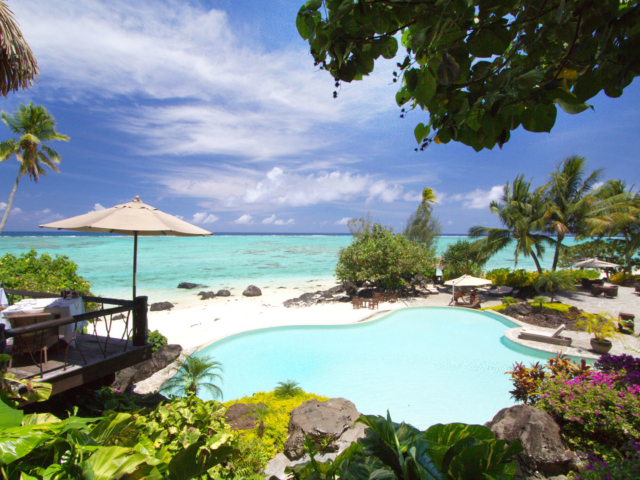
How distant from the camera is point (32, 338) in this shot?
4.13 metres

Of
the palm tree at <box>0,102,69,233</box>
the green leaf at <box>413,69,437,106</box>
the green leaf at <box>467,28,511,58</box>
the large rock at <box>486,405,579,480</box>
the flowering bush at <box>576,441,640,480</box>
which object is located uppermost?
the palm tree at <box>0,102,69,233</box>

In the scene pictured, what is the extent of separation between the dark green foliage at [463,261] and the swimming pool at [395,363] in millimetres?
7948

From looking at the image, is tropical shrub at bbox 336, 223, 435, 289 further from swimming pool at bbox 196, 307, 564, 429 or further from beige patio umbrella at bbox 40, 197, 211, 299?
beige patio umbrella at bbox 40, 197, 211, 299

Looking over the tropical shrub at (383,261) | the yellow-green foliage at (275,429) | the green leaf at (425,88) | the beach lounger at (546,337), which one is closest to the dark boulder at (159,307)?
the tropical shrub at (383,261)

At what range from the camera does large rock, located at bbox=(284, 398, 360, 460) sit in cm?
412

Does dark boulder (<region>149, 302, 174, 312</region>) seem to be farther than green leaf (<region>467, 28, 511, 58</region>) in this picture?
Yes

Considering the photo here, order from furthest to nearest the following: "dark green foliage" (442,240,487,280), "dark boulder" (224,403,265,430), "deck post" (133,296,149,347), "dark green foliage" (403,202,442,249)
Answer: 1. "dark green foliage" (403,202,442,249)
2. "dark green foliage" (442,240,487,280)
3. "deck post" (133,296,149,347)
4. "dark boulder" (224,403,265,430)

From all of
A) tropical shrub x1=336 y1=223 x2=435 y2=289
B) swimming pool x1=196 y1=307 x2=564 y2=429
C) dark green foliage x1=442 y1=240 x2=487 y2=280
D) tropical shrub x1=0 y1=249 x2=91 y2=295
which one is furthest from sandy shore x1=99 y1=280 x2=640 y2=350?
tropical shrub x1=0 y1=249 x2=91 y2=295

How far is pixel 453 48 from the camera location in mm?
1411

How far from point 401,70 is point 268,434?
5.06 meters

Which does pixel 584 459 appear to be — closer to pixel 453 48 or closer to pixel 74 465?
pixel 453 48

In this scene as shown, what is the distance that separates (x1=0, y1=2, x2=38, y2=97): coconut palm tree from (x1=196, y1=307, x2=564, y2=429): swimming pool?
752cm

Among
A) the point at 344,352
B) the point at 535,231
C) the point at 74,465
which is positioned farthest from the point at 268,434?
the point at 535,231

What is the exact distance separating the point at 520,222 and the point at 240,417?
60.3ft
